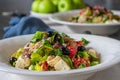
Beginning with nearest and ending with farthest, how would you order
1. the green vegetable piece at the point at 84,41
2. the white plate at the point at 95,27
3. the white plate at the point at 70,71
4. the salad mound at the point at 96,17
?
the white plate at the point at 70,71 < the green vegetable piece at the point at 84,41 < the white plate at the point at 95,27 < the salad mound at the point at 96,17

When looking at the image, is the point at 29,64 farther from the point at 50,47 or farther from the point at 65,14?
the point at 65,14

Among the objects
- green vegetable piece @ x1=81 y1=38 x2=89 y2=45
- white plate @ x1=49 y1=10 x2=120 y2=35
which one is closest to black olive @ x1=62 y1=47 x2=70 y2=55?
green vegetable piece @ x1=81 y1=38 x2=89 y2=45

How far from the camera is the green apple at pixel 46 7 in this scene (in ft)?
5.18

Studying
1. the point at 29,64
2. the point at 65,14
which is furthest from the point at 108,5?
the point at 29,64

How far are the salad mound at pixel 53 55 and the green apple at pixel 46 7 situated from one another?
717mm

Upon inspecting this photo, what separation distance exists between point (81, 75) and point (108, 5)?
98.0 inches

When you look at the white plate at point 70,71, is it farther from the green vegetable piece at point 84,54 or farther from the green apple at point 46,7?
the green apple at point 46,7

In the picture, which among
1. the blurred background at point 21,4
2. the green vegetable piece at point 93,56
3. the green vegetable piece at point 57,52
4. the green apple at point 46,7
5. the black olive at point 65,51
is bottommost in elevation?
the blurred background at point 21,4

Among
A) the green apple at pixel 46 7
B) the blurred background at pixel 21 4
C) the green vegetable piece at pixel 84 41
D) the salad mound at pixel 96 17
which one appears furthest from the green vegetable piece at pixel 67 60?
the blurred background at pixel 21 4

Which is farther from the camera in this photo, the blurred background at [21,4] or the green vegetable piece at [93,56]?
the blurred background at [21,4]

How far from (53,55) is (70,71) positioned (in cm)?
13

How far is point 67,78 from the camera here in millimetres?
698

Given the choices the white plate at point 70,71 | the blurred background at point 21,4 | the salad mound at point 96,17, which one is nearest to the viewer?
the white plate at point 70,71

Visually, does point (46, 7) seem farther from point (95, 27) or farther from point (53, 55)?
point (53, 55)
